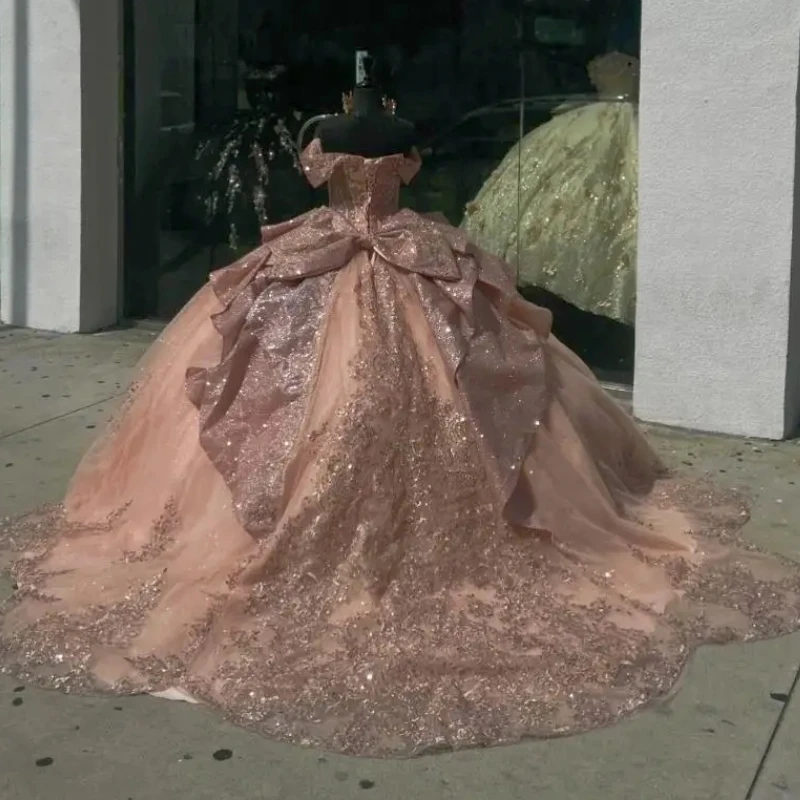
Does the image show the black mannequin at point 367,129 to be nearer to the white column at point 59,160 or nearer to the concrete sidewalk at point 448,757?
the concrete sidewalk at point 448,757

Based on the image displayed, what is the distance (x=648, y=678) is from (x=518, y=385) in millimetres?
1036

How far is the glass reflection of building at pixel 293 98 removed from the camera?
21.5 ft

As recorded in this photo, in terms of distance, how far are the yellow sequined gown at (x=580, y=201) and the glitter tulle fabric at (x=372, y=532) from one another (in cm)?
206

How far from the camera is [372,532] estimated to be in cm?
362

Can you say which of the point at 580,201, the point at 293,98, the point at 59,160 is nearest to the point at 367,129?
the point at 580,201

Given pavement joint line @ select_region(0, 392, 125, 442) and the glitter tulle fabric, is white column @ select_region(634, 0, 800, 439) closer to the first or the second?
the glitter tulle fabric

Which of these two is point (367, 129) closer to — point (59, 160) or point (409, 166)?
point (409, 166)

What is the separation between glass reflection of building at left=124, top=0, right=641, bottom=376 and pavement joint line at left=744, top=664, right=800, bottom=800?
127 inches

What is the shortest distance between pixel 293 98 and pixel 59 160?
1.54 meters

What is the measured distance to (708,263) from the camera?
5.84m

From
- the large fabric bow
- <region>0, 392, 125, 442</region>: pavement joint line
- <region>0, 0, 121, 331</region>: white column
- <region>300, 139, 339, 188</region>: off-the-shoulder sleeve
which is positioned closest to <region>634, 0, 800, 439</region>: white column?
the large fabric bow

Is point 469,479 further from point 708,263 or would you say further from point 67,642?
point 708,263

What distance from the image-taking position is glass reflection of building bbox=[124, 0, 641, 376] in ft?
21.5

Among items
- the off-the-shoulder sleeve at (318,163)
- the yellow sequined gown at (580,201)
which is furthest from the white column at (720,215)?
the off-the-shoulder sleeve at (318,163)
